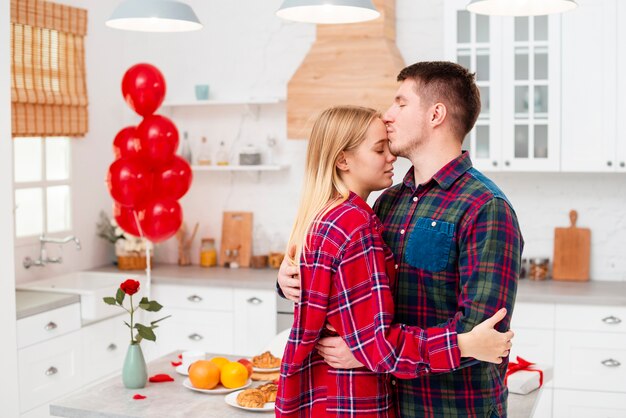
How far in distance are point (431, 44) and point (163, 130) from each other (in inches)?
67.9

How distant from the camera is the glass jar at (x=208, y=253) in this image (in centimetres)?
525

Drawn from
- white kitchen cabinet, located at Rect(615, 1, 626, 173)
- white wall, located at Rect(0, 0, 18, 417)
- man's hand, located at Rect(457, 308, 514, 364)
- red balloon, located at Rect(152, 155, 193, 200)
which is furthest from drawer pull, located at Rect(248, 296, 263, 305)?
man's hand, located at Rect(457, 308, 514, 364)

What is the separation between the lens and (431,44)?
4.86 m

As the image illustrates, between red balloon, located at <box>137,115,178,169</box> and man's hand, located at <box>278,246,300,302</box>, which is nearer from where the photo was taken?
man's hand, located at <box>278,246,300,302</box>

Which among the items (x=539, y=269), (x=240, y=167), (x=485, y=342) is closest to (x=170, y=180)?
(x=240, y=167)

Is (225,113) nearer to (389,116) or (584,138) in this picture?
(584,138)

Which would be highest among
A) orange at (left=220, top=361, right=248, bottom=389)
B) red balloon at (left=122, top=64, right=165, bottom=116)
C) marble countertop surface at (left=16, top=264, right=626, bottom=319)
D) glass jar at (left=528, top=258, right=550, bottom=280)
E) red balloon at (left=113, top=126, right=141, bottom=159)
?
red balloon at (left=122, top=64, right=165, bottom=116)

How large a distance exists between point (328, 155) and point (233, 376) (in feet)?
3.11

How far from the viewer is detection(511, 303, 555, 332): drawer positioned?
4195mm

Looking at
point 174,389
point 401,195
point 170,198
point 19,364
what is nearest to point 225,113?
point 170,198

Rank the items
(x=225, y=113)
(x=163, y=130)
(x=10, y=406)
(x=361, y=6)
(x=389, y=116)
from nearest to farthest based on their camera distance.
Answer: (x=389, y=116)
(x=361, y=6)
(x=10, y=406)
(x=163, y=130)
(x=225, y=113)

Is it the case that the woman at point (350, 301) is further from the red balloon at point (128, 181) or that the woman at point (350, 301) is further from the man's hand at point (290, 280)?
the red balloon at point (128, 181)

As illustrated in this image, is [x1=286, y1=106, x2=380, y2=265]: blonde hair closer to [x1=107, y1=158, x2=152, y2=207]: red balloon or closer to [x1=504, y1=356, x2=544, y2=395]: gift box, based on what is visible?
[x1=504, y1=356, x2=544, y2=395]: gift box

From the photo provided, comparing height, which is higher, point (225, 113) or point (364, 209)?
point (225, 113)
